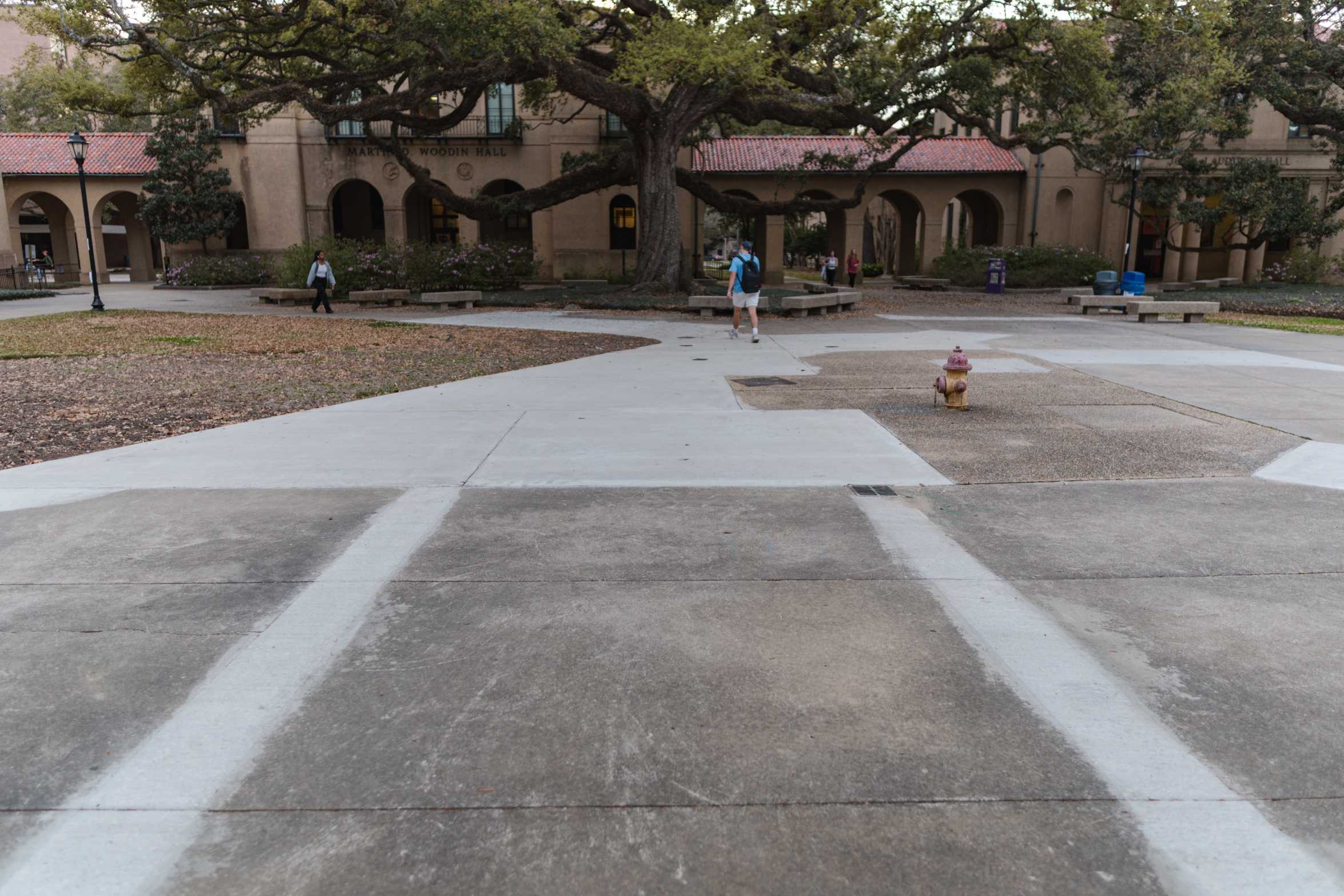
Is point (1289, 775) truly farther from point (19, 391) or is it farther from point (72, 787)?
point (19, 391)

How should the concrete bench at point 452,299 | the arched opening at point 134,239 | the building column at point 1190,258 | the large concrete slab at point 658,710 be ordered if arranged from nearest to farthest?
the large concrete slab at point 658,710 < the concrete bench at point 452,299 < the building column at point 1190,258 < the arched opening at point 134,239

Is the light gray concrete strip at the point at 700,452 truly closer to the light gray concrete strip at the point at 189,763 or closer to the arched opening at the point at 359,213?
the light gray concrete strip at the point at 189,763

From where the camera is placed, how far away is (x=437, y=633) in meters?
4.12

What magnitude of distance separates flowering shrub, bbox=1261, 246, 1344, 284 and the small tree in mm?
37238

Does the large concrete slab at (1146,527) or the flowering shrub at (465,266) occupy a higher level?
the flowering shrub at (465,266)

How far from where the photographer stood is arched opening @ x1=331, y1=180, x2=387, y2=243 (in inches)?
1567

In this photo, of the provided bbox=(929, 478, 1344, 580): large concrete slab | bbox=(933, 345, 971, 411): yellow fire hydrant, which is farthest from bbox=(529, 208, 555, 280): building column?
bbox=(929, 478, 1344, 580): large concrete slab

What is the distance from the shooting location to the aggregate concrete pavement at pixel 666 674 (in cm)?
268

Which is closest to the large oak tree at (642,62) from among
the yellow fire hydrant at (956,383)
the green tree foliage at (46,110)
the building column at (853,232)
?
the building column at (853,232)

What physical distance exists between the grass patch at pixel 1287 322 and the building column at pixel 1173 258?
1525 cm

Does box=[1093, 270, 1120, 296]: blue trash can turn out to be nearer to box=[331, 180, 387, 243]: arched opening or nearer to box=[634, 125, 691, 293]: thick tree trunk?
box=[634, 125, 691, 293]: thick tree trunk

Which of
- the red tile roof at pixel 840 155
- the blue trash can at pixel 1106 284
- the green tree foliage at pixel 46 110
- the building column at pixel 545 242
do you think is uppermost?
the green tree foliage at pixel 46 110

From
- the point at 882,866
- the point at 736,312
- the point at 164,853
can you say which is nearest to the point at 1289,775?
the point at 882,866

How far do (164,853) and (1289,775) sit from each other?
3.39 m
